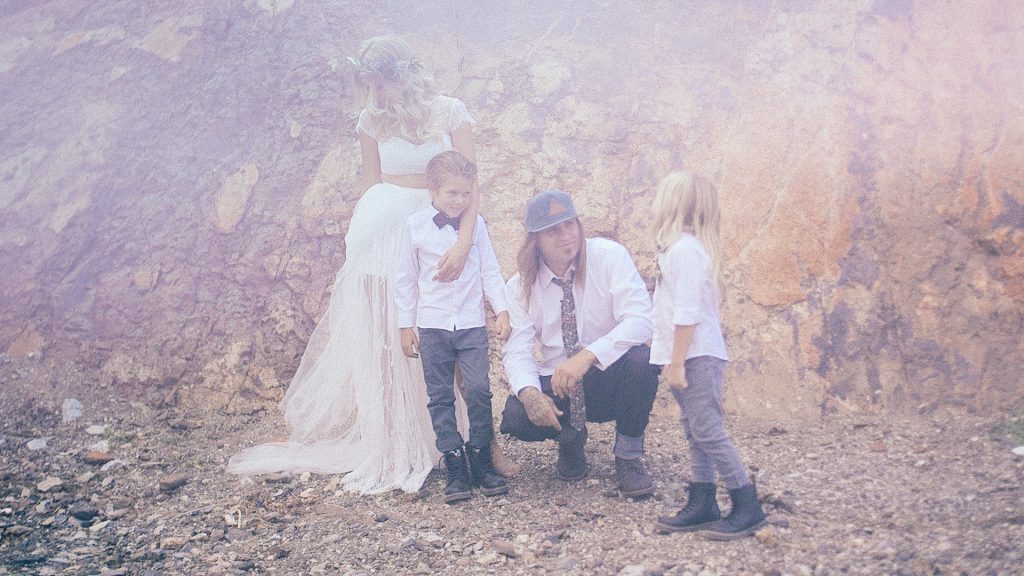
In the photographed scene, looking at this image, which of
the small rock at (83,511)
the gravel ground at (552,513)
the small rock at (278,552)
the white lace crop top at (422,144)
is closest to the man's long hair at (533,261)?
the white lace crop top at (422,144)

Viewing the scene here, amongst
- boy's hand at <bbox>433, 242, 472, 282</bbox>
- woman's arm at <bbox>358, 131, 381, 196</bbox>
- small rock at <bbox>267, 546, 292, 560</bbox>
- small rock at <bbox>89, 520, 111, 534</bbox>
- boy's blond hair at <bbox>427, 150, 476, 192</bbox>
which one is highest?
woman's arm at <bbox>358, 131, 381, 196</bbox>

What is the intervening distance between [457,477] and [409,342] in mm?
636

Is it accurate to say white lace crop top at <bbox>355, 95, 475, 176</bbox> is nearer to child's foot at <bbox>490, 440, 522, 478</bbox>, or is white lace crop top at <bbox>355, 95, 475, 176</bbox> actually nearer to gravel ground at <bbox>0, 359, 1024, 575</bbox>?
child's foot at <bbox>490, 440, 522, 478</bbox>

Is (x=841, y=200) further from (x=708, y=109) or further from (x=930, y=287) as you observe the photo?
(x=708, y=109)

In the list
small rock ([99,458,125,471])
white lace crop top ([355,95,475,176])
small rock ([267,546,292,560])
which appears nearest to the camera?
small rock ([267,546,292,560])

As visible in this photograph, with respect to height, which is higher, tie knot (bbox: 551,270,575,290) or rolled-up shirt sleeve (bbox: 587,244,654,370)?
tie knot (bbox: 551,270,575,290)

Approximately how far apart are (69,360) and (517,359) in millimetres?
3538

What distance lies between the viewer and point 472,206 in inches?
144

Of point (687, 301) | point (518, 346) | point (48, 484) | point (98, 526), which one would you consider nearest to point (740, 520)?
point (687, 301)

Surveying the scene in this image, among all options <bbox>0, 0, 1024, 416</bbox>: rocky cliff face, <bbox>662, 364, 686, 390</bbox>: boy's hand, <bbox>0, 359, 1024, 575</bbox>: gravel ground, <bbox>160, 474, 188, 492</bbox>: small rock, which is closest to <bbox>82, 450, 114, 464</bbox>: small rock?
<bbox>0, 359, 1024, 575</bbox>: gravel ground

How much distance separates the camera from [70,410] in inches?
194

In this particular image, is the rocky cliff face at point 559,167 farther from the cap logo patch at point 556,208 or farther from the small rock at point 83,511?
the cap logo patch at point 556,208

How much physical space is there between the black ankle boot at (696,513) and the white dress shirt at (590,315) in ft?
2.01

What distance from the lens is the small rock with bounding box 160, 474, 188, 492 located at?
12.8ft
